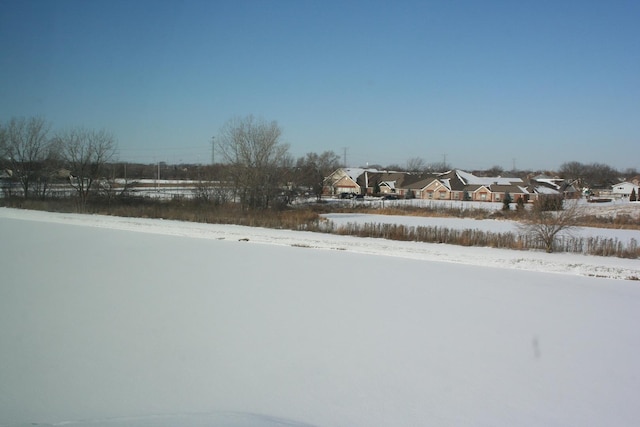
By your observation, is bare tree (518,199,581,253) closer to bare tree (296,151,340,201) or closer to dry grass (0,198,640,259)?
dry grass (0,198,640,259)

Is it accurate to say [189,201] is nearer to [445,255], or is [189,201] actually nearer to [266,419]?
[445,255]

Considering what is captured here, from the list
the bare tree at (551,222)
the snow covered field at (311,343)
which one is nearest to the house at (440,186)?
the bare tree at (551,222)

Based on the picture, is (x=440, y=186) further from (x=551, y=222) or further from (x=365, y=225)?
(x=551, y=222)

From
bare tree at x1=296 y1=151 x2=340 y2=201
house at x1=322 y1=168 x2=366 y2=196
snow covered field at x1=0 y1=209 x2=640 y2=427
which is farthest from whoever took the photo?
house at x1=322 y1=168 x2=366 y2=196

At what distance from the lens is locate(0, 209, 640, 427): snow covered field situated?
557 cm

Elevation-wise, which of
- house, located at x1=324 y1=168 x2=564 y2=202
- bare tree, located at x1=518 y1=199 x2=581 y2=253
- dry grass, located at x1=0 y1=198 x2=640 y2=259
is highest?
house, located at x1=324 y1=168 x2=564 y2=202

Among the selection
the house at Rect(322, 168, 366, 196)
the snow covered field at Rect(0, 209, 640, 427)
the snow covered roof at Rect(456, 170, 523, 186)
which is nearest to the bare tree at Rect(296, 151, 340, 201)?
the house at Rect(322, 168, 366, 196)

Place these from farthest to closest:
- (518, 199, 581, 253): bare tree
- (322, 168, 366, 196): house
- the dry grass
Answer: (322, 168, 366, 196): house
the dry grass
(518, 199, 581, 253): bare tree

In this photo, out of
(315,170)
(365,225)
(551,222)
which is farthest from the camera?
(315,170)

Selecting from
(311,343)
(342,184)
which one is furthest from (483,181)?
(311,343)

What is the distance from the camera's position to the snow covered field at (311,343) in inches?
219

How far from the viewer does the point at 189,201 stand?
40844 mm

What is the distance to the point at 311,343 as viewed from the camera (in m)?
7.90

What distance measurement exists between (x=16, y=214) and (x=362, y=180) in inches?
2368
